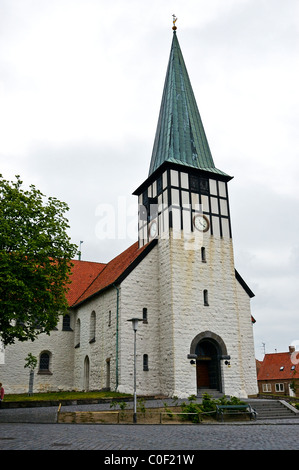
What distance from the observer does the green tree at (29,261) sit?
60.7 feet

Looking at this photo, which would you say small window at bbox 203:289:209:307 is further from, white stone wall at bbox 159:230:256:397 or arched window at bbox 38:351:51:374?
arched window at bbox 38:351:51:374

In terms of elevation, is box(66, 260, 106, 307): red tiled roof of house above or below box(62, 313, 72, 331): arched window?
above

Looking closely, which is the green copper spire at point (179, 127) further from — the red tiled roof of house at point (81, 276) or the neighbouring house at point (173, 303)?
the red tiled roof of house at point (81, 276)

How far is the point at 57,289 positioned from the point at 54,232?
8.63 ft

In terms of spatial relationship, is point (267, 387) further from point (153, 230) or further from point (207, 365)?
point (153, 230)

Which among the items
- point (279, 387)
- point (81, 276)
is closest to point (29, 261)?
point (81, 276)

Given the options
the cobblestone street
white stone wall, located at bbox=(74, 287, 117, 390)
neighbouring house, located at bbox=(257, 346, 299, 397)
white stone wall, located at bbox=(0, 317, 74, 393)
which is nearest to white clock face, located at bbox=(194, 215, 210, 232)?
white stone wall, located at bbox=(74, 287, 117, 390)

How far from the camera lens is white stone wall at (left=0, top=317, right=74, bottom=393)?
32062 millimetres

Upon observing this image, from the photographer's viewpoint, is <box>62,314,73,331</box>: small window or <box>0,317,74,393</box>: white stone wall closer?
<box>0,317,74,393</box>: white stone wall

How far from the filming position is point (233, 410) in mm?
18406

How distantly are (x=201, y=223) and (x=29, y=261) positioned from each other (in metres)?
13.6

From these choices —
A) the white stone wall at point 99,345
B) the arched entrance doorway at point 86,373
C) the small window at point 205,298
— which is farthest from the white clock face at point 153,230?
the arched entrance doorway at point 86,373

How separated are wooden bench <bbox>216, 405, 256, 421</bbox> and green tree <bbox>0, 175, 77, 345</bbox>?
8.02m

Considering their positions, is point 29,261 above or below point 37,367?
above
